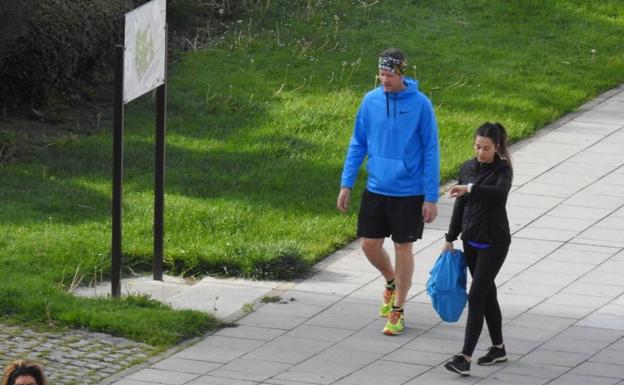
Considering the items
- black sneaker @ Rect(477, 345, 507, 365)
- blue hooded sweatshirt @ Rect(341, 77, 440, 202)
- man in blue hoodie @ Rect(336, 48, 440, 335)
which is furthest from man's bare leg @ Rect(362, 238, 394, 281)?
black sneaker @ Rect(477, 345, 507, 365)

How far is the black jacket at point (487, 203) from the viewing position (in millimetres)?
8672

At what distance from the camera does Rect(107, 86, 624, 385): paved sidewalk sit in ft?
28.8

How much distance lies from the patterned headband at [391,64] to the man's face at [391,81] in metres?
0.02

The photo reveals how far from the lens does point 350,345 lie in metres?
9.33

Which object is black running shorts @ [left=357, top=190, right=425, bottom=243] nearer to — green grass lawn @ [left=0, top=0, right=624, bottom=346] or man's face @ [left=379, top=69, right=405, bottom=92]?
man's face @ [left=379, top=69, right=405, bottom=92]

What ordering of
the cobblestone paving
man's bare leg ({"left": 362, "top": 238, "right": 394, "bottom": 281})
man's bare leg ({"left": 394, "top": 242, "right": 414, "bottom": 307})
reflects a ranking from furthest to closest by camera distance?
man's bare leg ({"left": 362, "top": 238, "right": 394, "bottom": 281}) → man's bare leg ({"left": 394, "top": 242, "right": 414, "bottom": 307}) → the cobblestone paving

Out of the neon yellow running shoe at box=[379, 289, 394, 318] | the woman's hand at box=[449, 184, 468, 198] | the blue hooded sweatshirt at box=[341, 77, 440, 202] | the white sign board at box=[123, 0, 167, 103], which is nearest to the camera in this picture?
the woman's hand at box=[449, 184, 468, 198]

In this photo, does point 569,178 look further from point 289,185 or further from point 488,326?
point 488,326

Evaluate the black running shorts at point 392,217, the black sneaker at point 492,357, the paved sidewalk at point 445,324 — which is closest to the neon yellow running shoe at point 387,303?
the paved sidewalk at point 445,324

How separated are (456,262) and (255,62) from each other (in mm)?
8837

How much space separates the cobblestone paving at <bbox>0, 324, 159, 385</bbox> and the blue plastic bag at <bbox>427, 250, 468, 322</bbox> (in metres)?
1.82

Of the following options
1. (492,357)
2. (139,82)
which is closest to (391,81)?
(492,357)

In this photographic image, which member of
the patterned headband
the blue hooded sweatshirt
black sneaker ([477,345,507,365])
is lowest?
black sneaker ([477,345,507,365])

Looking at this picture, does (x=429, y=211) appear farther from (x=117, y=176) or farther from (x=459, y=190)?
(x=117, y=176)
